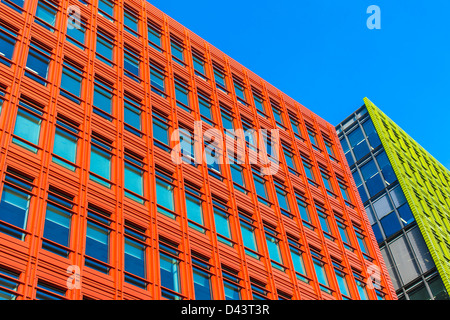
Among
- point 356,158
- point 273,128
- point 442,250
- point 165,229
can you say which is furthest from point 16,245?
point 356,158

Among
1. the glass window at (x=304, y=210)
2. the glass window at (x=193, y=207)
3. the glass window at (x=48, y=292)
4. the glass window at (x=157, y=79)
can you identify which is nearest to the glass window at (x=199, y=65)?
the glass window at (x=157, y=79)

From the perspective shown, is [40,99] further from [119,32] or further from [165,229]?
[119,32]

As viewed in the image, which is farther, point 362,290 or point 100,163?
point 362,290

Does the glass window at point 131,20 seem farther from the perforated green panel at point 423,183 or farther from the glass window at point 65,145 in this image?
the perforated green panel at point 423,183

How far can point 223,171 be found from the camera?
4197 cm

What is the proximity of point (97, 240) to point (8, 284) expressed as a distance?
5.52 meters

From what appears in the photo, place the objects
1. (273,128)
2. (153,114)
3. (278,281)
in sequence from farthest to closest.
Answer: (273,128) → (153,114) → (278,281)

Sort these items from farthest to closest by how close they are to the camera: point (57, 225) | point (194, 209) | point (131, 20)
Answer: point (131, 20), point (194, 209), point (57, 225)

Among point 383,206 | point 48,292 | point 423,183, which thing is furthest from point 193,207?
point 423,183

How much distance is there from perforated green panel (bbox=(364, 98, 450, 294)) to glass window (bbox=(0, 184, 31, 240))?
4019 cm

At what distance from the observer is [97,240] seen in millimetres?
29625

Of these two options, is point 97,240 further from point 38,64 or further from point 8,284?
point 38,64

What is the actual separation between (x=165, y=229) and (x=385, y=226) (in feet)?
123

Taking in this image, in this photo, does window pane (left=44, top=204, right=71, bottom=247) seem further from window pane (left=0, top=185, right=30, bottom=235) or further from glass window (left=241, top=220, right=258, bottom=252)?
glass window (left=241, top=220, right=258, bottom=252)
